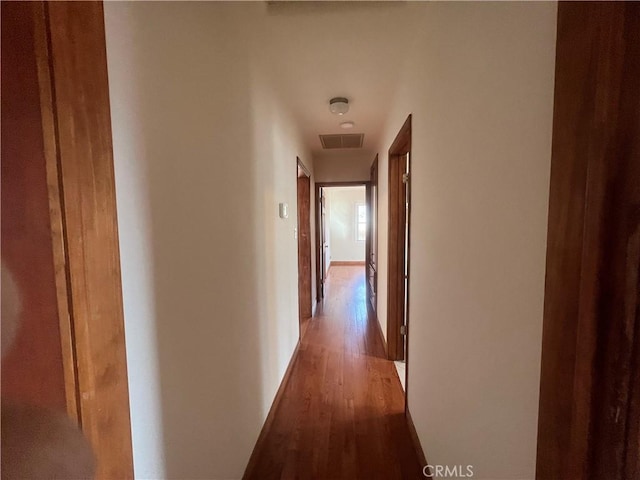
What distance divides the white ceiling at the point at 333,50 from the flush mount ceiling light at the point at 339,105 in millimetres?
46

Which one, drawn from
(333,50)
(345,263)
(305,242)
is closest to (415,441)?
(333,50)

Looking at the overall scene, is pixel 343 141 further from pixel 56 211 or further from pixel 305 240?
pixel 56 211

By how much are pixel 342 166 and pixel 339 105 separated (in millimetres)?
2210

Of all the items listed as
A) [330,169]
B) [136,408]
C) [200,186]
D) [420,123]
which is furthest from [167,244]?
[330,169]

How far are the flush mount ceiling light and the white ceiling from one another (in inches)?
1.8

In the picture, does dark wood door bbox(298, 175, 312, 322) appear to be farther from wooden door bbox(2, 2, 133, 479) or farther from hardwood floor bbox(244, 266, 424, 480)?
wooden door bbox(2, 2, 133, 479)

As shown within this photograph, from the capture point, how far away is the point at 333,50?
1.80 meters

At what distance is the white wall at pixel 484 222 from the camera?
706 mm

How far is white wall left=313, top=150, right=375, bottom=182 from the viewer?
4664 mm

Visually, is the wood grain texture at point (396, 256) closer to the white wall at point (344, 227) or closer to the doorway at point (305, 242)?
the doorway at point (305, 242)

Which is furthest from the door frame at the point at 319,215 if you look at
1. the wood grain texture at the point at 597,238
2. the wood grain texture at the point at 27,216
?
the wood grain texture at the point at 27,216

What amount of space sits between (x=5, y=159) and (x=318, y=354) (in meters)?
3.08

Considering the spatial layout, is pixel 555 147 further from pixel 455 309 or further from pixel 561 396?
pixel 455 309

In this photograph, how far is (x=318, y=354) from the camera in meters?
3.15
